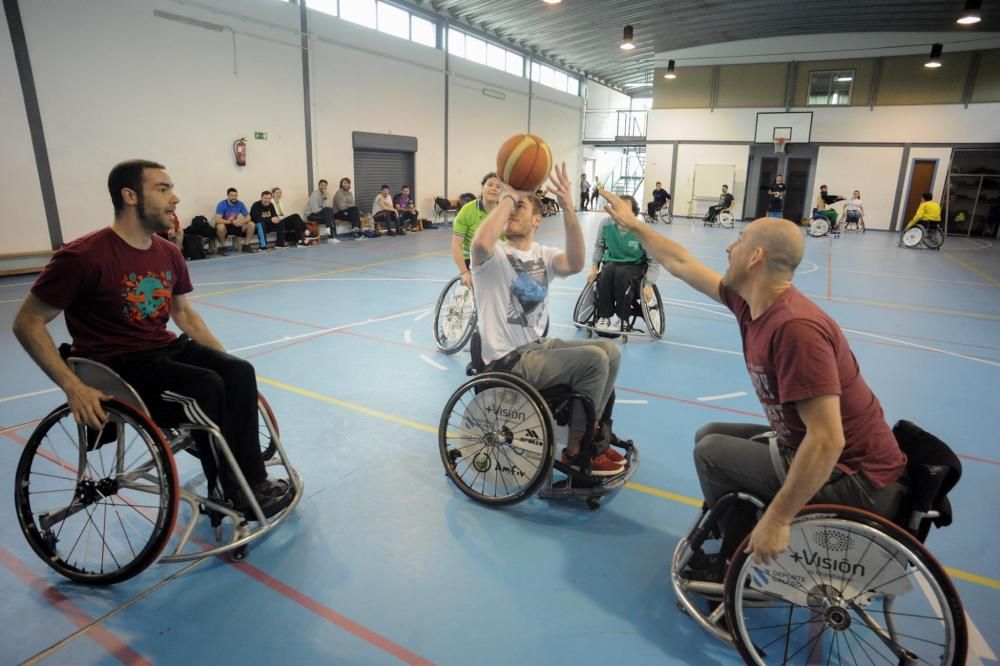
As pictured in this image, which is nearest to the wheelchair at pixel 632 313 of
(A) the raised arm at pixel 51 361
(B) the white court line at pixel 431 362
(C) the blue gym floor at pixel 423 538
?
(C) the blue gym floor at pixel 423 538

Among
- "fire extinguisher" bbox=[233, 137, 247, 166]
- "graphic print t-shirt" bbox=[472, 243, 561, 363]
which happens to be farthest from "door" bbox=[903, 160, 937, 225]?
"graphic print t-shirt" bbox=[472, 243, 561, 363]

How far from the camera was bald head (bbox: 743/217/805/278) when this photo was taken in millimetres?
1701

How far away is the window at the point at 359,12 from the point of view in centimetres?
1234

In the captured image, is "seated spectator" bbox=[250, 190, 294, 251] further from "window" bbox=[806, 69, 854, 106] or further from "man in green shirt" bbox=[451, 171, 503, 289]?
"window" bbox=[806, 69, 854, 106]

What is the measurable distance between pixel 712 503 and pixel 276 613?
60.4 inches

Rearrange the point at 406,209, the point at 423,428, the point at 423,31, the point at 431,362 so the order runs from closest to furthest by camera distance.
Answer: the point at 423,428 < the point at 431,362 < the point at 406,209 < the point at 423,31

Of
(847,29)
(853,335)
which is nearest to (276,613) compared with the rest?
(853,335)

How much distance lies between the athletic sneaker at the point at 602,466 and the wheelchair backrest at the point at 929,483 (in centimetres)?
117

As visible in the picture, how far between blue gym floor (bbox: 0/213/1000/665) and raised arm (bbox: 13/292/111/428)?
674 millimetres

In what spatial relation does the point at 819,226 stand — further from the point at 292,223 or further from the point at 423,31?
the point at 292,223

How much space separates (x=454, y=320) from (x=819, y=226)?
46.2ft

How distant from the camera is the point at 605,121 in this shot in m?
25.4

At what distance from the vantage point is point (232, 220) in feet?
→ 33.0

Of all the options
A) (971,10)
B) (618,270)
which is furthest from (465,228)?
(971,10)
